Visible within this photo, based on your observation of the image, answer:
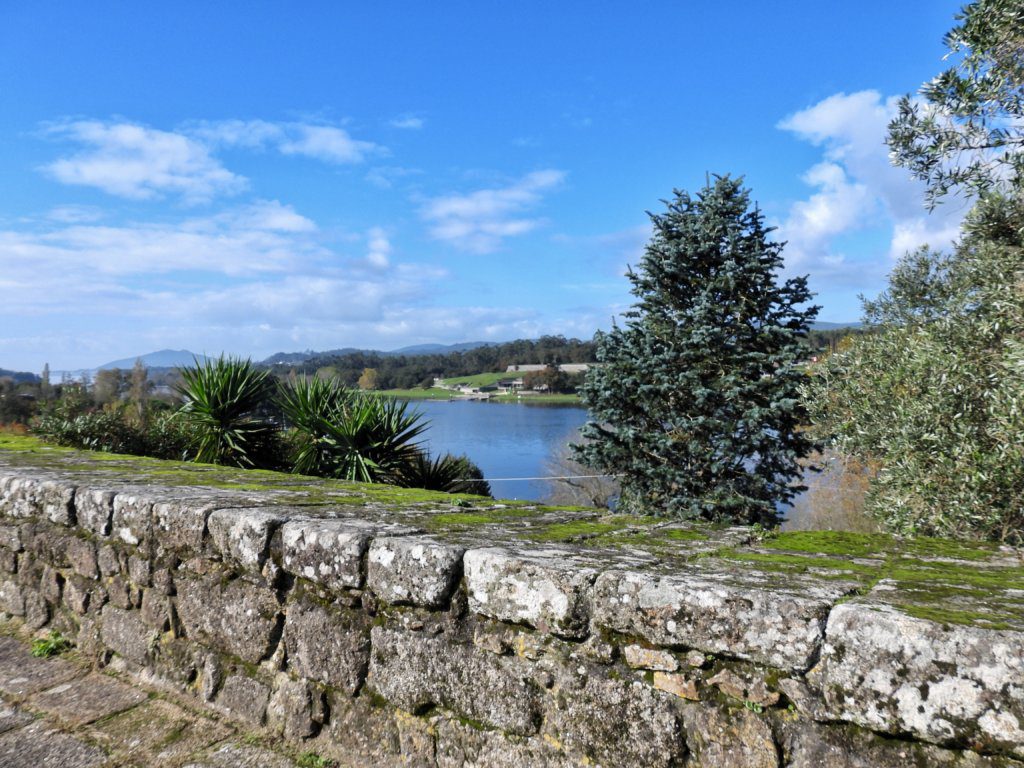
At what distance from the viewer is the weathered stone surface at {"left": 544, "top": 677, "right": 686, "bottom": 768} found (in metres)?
1.77

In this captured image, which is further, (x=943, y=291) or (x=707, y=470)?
(x=707, y=470)

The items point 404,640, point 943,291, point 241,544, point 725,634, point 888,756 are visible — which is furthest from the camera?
point 943,291

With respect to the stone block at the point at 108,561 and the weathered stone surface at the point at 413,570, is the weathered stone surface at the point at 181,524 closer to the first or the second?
the stone block at the point at 108,561

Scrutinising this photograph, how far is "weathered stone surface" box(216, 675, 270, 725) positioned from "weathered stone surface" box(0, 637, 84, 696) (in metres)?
0.93

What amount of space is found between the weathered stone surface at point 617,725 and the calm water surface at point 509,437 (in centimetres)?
1512

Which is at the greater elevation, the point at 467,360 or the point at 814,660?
the point at 467,360

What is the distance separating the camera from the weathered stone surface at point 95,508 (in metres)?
3.22

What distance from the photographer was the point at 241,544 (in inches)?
105

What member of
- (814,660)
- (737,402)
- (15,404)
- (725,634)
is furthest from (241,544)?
(15,404)

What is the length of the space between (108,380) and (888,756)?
22.1 meters

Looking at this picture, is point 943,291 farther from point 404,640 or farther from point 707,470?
point 404,640

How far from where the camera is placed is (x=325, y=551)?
96.1 inches

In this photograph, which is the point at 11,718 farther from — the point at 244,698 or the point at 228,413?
the point at 228,413

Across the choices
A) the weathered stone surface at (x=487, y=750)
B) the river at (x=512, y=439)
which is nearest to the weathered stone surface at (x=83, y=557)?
the weathered stone surface at (x=487, y=750)
